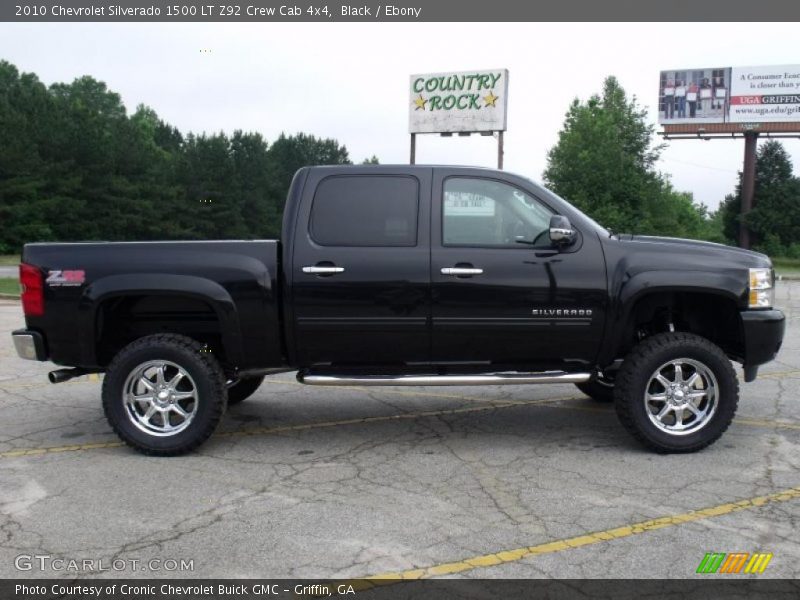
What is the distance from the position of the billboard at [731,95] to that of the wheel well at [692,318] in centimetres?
5455

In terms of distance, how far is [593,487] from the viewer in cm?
466

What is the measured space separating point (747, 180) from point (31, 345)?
192ft

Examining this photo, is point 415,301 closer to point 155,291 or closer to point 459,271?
point 459,271

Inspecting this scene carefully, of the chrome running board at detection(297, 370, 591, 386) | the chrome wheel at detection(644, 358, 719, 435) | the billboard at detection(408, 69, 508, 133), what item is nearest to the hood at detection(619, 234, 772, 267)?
the chrome wheel at detection(644, 358, 719, 435)

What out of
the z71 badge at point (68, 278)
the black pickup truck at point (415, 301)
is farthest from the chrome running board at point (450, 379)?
the z71 badge at point (68, 278)

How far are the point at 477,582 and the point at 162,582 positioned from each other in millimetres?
1372

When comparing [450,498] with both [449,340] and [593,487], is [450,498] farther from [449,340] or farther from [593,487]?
[449,340]

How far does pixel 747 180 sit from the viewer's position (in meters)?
56.4

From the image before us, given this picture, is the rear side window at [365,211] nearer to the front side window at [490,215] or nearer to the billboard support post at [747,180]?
the front side window at [490,215]

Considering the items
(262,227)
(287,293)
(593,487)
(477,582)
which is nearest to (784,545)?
(593,487)

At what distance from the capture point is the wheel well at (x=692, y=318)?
5.57m

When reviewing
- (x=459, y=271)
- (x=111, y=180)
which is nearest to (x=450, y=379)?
(x=459, y=271)

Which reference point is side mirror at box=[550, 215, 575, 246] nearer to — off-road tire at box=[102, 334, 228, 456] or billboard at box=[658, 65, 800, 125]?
off-road tire at box=[102, 334, 228, 456]

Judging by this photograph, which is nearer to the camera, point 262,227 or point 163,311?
point 163,311
